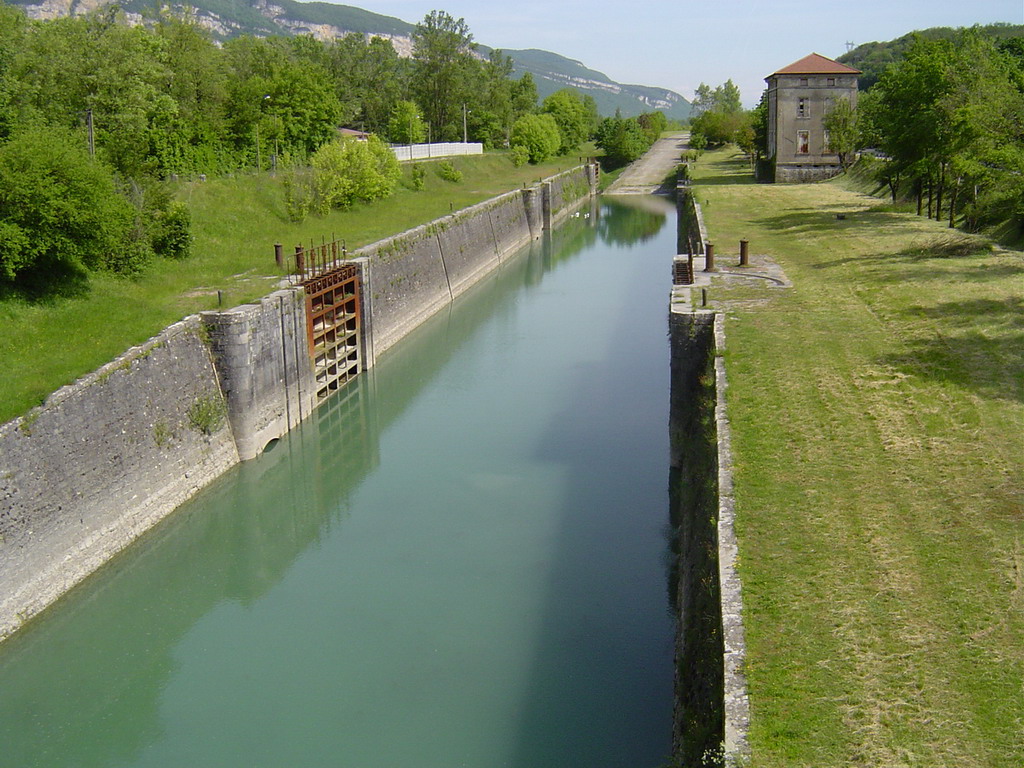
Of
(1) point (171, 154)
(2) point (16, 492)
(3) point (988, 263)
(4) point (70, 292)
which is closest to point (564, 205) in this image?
(1) point (171, 154)

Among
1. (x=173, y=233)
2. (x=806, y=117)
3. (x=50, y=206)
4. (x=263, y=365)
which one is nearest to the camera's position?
(x=50, y=206)

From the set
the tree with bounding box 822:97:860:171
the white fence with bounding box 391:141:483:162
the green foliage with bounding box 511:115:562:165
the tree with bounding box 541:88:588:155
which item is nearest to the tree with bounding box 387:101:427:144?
the white fence with bounding box 391:141:483:162

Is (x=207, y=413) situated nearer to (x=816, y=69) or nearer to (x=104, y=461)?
(x=104, y=461)

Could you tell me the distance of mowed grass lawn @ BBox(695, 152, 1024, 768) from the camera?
6254mm

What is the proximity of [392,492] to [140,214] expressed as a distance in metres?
8.62

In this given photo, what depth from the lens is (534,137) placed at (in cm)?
6700

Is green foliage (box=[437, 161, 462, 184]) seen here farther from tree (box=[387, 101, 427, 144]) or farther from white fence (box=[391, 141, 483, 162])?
tree (box=[387, 101, 427, 144])

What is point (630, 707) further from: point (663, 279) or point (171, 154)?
point (663, 279)

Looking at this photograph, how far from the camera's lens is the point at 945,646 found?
691cm

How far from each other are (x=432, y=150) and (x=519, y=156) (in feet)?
36.1

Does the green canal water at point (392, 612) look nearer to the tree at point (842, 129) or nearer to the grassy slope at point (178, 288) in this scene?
the grassy slope at point (178, 288)

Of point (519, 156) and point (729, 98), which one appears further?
point (729, 98)

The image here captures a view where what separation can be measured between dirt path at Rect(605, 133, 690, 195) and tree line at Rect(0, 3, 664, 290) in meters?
9.71

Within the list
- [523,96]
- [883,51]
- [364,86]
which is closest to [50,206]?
[364,86]
